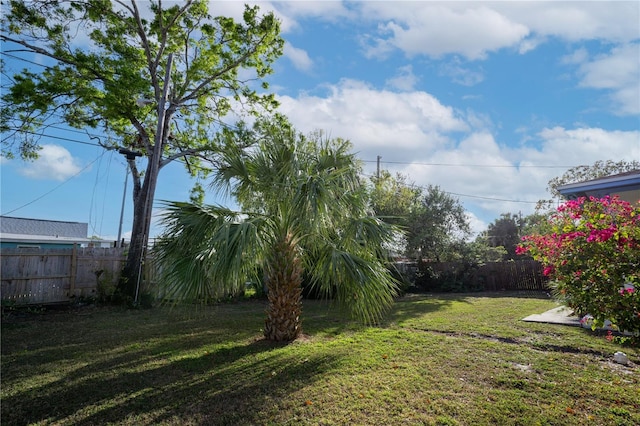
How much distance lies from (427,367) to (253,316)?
5351mm

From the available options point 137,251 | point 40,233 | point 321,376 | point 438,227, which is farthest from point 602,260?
point 40,233

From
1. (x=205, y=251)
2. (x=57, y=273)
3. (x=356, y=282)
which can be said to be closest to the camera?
(x=205, y=251)

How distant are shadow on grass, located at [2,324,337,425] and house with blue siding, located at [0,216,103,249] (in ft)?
59.3

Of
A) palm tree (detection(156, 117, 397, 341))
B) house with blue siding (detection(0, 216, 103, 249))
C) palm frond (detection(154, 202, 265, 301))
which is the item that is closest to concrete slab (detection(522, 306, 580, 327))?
palm tree (detection(156, 117, 397, 341))

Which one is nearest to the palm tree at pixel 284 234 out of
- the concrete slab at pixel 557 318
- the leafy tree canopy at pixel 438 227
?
the concrete slab at pixel 557 318

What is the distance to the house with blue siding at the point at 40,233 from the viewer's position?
19.8 metres

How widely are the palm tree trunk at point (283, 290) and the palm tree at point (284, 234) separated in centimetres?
2

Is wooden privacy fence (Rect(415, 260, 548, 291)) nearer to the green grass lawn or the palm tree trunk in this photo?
the green grass lawn

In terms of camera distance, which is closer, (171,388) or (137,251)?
(171,388)

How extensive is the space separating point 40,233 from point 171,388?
27.3m

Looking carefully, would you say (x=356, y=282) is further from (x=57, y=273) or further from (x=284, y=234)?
(x=57, y=273)

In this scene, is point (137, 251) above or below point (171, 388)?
above

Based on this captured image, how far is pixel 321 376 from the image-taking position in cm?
416

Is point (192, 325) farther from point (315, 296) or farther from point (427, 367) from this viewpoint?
point (315, 296)
